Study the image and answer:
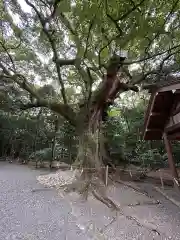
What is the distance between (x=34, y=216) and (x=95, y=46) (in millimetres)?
7274

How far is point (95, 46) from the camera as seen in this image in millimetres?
9984

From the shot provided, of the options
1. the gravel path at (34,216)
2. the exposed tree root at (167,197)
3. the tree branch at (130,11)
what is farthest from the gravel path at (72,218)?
the tree branch at (130,11)

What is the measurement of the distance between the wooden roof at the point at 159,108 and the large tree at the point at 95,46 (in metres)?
2.47

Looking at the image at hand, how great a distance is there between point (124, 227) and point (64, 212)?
1.63 meters

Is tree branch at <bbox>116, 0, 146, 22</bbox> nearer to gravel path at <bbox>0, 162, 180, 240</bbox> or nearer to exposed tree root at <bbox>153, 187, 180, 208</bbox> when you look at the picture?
gravel path at <bbox>0, 162, 180, 240</bbox>

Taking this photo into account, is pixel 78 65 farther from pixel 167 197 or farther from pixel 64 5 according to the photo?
pixel 167 197

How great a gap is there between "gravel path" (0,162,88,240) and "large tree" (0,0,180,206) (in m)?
1.42

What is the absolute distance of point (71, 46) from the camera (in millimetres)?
10883

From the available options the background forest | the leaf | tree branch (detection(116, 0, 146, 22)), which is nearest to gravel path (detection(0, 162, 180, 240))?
the background forest

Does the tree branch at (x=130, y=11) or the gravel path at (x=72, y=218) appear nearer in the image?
the gravel path at (x=72, y=218)

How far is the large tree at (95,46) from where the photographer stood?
27.0ft

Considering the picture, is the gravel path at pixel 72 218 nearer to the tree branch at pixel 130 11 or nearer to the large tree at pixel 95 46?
the large tree at pixel 95 46

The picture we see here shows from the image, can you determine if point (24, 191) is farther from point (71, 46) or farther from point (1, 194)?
point (71, 46)

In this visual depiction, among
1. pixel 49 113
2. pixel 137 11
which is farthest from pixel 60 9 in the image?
pixel 49 113
